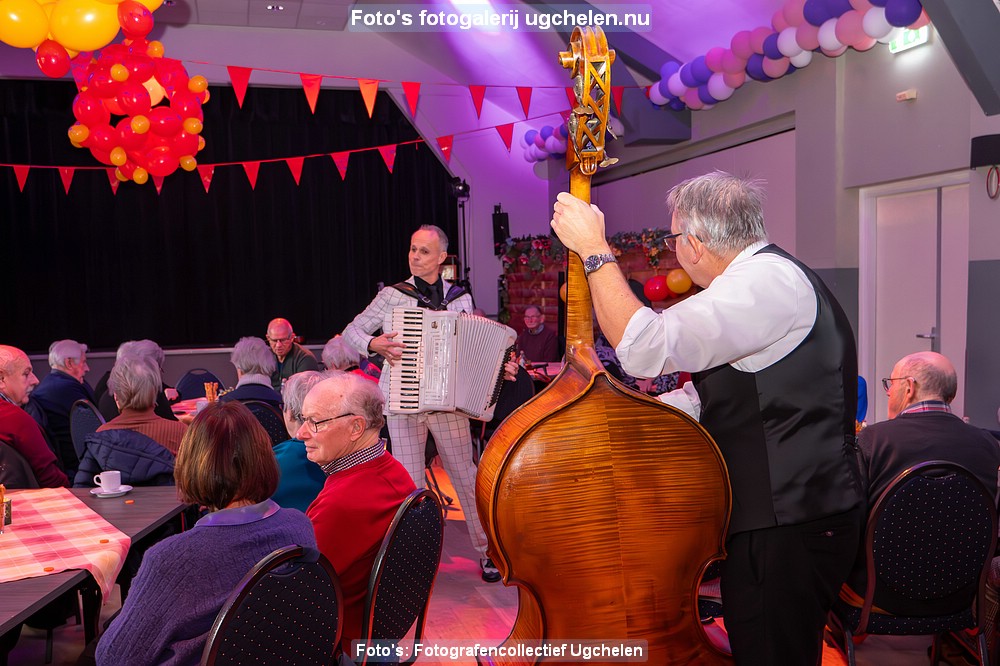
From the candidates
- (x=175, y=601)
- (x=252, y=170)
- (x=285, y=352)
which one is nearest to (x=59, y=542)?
(x=175, y=601)

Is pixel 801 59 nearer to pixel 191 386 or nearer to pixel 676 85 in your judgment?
pixel 676 85

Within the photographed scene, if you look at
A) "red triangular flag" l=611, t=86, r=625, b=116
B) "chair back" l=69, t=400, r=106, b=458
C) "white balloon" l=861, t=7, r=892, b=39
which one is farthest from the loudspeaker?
"chair back" l=69, t=400, r=106, b=458

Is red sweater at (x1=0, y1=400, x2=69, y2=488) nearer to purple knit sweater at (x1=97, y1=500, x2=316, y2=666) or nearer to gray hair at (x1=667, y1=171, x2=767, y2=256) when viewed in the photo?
purple knit sweater at (x1=97, y1=500, x2=316, y2=666)

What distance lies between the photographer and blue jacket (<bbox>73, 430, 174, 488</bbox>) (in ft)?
10.7

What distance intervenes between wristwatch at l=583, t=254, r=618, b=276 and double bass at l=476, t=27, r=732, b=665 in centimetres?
5

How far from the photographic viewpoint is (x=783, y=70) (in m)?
5.94

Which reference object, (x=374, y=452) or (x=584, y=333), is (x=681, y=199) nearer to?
(x=584, y=333)

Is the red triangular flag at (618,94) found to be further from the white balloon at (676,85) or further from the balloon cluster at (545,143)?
the balloon cluster at (545,143)

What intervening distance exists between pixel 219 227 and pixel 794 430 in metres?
10.2

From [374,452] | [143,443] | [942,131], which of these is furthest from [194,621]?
[942,131]

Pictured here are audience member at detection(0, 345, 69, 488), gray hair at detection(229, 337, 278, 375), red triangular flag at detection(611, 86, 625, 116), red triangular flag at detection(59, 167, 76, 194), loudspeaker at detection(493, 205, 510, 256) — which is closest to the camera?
audience member at detection(0, 345, 69, 488)

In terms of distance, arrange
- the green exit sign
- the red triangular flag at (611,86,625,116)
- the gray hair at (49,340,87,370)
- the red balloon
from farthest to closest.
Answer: the red triangular flag at (611,86,625,116), the red balloon, the green exit sign, the gray hair at (49,340,87,370)

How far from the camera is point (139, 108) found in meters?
6.08

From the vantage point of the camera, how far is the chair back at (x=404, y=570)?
2.00 m
